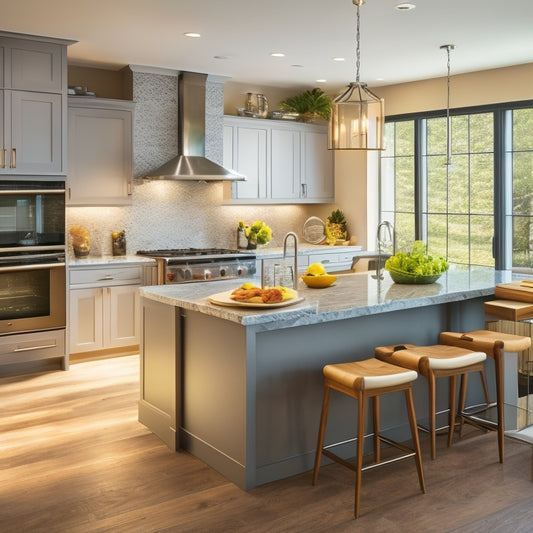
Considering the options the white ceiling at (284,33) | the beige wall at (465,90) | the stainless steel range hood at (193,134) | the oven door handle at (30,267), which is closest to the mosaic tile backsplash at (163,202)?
the stainless steel range hood at (193,134)

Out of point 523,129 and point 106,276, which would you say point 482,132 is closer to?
point 523,129

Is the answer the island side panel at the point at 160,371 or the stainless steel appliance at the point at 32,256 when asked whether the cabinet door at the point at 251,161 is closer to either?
the stainless steel appliance at the point at 32,256

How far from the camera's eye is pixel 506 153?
6.57 metres

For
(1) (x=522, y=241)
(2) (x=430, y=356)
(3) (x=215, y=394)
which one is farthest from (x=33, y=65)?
(1) (x=522, y=241)

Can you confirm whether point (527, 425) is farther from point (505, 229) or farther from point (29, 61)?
point (29, 61)

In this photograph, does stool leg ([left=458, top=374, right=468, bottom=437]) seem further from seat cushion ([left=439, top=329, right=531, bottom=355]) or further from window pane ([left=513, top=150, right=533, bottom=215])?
window pane ([left=513, top=150, right=533, bottom=215])

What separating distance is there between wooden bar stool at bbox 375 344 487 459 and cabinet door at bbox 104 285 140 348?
302cm

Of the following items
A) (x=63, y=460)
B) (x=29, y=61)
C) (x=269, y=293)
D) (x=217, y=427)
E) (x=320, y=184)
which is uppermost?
(x=29, y=61)

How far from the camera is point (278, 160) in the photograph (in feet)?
24.9

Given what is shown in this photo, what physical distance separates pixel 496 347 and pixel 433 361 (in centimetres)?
51

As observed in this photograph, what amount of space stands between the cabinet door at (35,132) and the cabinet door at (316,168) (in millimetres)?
3079

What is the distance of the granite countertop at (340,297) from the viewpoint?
3.38 m

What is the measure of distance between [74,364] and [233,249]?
219 cm

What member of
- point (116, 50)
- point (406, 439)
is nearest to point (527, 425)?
point (406, 439)
